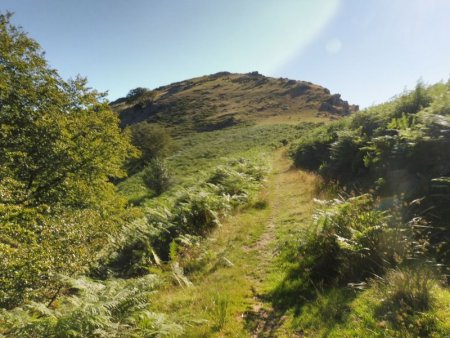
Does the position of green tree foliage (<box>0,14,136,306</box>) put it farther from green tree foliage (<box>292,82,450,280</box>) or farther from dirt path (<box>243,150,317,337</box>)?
green tree foliage (<box>292,82,450,280</box>)

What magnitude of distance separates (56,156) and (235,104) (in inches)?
3291

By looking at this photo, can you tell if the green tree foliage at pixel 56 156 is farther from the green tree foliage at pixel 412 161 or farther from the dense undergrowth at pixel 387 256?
the green tree foliage at pixel 412 161

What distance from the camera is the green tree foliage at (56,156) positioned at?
34.6ft

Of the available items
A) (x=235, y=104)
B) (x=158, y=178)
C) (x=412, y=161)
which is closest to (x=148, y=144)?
(x=158, y=178)

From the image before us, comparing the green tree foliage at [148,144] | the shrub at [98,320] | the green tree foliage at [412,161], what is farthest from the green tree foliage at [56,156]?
the green tree foliage at [148,144]

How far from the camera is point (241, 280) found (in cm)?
688

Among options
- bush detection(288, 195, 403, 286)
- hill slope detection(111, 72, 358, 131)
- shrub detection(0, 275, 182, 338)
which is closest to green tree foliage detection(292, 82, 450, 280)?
bush detection(288, 195, 403, 286)

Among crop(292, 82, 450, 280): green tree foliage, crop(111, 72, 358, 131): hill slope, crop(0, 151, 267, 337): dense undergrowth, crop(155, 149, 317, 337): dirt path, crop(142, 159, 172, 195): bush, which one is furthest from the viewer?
crop(111, 72, 358, 131): hill slope

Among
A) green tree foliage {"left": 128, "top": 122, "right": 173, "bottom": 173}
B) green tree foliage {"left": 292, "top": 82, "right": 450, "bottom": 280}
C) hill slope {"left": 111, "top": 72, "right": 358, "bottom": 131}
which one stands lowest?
green tree foliage {"left": 292, "top": 82, "right": 450, "bottom": 280}

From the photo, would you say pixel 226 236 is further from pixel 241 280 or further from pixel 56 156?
pixel 56 156

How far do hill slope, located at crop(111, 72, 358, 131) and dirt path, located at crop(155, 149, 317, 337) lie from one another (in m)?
57.5

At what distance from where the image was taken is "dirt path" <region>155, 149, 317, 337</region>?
5199 millimetres

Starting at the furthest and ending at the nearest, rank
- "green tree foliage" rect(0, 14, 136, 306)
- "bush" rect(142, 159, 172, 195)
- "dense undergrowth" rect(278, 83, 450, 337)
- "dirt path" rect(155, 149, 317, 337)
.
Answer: "bush" rect(142, 159, 172, 195) → "green tree foliage" rect(0, 14, 136, 306) → "dirt path" rect(155, 149, 317, 337) → "dense undergrowth" rect(278, 83, 450, 337)

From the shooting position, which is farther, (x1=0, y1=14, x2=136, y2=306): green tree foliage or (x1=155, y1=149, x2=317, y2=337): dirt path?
(x1=0, y1=14, x2=136, y2=306): green tree foliage
